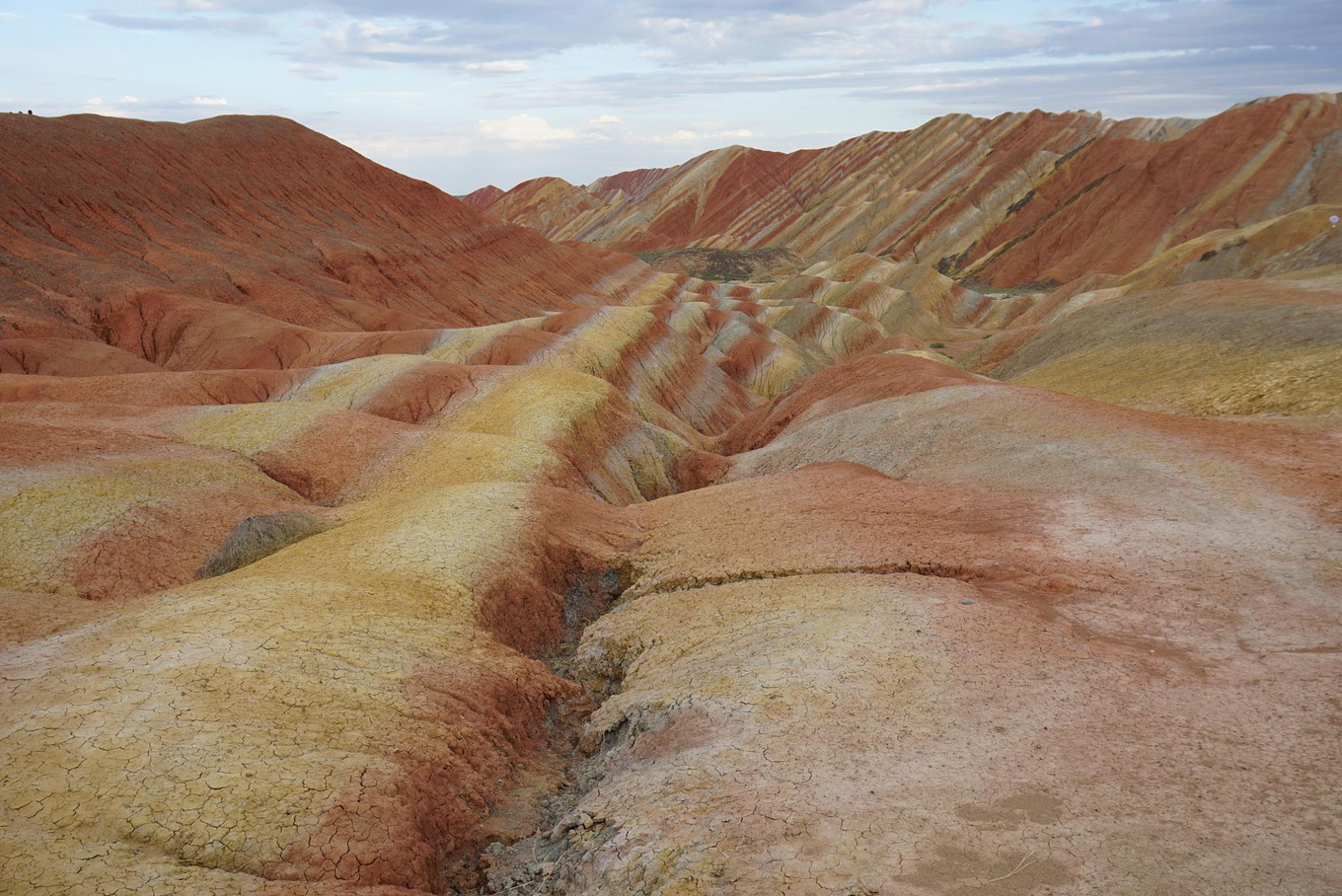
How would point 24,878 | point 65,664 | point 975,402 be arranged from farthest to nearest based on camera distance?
point 975,402 < point 65,664 < point 24,878

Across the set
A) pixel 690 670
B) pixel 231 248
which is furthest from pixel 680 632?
pixel 231 248

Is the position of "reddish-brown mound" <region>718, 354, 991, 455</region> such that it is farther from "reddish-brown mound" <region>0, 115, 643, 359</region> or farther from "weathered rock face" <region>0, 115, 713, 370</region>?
"reddish-brown mound" <region>0, 115, 643, 359</region>

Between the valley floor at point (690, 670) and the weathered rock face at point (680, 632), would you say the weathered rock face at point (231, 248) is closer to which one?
the weathered rock face at point (680, 632)

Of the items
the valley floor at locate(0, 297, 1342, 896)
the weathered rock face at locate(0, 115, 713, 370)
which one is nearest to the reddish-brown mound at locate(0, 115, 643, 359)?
the weathered rock face at locate(0, 115, 713, 370)

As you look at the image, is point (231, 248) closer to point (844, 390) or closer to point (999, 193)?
point (844, 390)

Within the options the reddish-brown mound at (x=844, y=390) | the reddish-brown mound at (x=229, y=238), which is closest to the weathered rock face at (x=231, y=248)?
the reddish-brown mound at (x=229, y=238)

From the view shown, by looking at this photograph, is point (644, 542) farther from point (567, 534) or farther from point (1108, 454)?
point (1108, 454)

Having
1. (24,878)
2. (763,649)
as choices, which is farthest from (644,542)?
(24,878)
